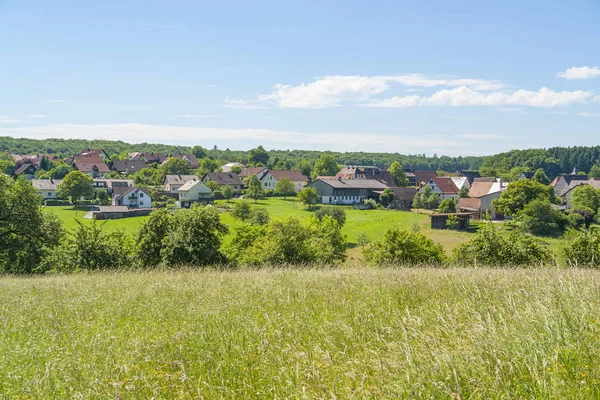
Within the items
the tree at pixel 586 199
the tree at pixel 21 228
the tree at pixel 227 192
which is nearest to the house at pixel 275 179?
the tree at pixel 227 192

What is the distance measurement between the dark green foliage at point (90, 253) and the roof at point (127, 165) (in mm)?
128831

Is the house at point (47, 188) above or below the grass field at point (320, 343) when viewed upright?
below

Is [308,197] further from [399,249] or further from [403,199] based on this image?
[399,249]

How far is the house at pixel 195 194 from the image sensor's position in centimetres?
9831

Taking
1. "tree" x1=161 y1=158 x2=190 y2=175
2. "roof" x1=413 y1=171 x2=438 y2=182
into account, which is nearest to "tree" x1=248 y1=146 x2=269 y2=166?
"tree" x1=161 y1=158 x2=190 y2=175

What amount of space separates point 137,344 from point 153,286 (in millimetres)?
3977

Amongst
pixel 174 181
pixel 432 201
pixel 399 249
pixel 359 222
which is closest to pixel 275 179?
pixel 174 181

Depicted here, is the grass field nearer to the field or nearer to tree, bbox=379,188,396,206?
the field

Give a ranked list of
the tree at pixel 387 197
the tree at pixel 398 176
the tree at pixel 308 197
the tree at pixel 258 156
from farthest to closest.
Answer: the tree at pixel 258 156 < the tree at pixel 398 176 < the tree at pixel 387 197 < the tree at pixel 308 197

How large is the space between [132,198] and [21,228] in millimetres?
67021

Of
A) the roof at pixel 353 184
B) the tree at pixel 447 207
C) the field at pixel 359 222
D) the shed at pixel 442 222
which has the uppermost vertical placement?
the roof at pixel 353 184

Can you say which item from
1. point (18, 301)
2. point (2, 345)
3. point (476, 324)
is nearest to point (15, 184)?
point (18, 301)

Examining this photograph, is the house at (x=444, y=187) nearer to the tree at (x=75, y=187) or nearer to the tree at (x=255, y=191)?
the tree at (x=255, y=191)

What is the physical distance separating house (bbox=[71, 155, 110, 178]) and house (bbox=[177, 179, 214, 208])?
4536 cm
